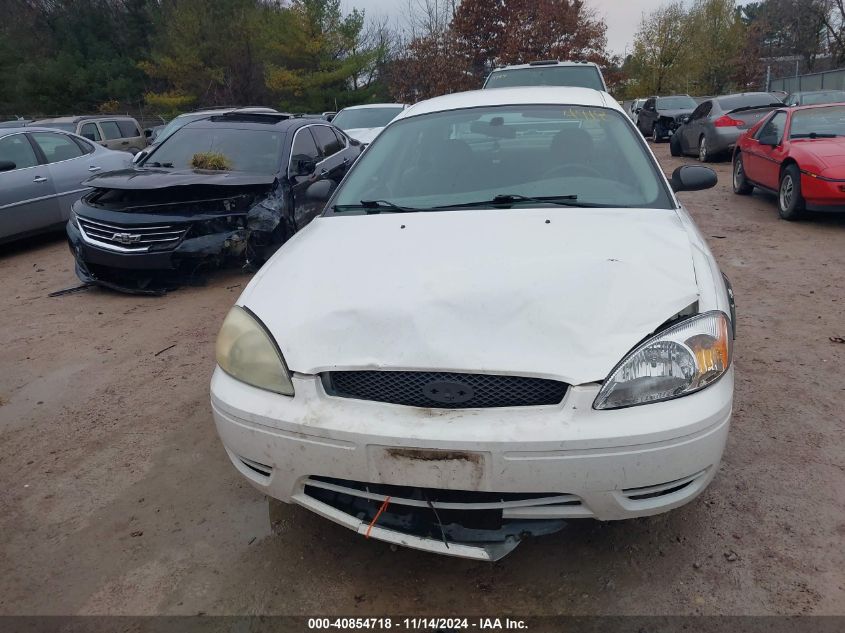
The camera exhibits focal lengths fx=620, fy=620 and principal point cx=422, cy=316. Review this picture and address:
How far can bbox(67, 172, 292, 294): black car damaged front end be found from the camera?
5660 mm

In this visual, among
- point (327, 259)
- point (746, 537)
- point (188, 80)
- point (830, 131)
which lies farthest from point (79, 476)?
point (188, 80)

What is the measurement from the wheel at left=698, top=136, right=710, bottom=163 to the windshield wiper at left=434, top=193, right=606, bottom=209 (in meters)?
11.9

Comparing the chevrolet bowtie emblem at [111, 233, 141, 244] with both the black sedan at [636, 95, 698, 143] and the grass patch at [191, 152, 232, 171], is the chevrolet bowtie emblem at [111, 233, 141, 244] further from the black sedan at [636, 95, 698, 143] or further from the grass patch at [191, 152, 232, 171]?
the black sedan at [636, 95, 698, 143]

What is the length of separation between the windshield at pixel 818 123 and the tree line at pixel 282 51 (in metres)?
24.5

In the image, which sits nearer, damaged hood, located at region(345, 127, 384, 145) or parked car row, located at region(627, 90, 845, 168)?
damaged hood, located at region(345, 127, 384, 145)

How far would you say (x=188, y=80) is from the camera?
37.1 meters

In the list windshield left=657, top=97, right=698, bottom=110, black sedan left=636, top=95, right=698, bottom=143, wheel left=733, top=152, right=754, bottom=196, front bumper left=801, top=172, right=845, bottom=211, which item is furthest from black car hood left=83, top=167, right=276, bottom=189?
windshield left=657, top=97, right=698, bottom=110

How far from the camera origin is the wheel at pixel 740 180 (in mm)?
9203

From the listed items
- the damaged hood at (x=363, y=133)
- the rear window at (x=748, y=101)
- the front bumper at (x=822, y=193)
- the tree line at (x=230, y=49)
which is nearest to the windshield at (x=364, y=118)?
the damaged hood at (x=363, y=133)

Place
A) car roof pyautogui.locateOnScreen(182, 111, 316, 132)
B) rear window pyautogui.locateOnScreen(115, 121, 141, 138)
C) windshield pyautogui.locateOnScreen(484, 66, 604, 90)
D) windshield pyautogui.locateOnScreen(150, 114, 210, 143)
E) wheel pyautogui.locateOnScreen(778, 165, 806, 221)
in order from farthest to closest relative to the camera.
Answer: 1. rear window pyautogui.locateOnScreen(115, 121, 141, 138)
2. windshield pyautogui.locateOnScreen(484, 66, 604, 90)
3. windshield pyautogui.locateOnScreen(150, 114, 210, 143)
4. wheel pyautogui.locateOnScreen(778, 165, 806, 221)
5. car roof pyautogui.locateOnScreen(182, 111, 316, 132)

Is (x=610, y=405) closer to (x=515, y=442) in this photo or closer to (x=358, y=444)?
(x=515, y=442)

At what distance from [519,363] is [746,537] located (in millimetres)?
1254

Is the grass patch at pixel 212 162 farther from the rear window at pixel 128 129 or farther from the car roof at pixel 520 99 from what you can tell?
the rear window at pixel 128 129

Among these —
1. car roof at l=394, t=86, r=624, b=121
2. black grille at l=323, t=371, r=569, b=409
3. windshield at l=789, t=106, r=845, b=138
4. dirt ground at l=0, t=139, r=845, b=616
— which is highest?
car roof at l=394, t=86, r=624, b=121
